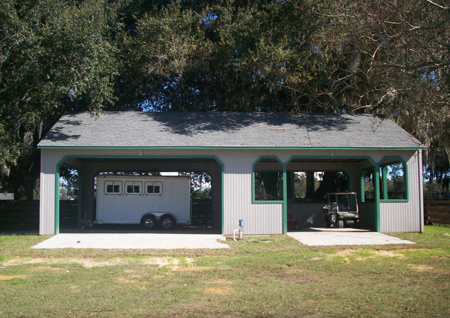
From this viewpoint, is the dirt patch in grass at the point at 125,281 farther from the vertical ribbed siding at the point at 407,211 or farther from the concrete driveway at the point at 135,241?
the vertical ribbed siding at the point at 407,211

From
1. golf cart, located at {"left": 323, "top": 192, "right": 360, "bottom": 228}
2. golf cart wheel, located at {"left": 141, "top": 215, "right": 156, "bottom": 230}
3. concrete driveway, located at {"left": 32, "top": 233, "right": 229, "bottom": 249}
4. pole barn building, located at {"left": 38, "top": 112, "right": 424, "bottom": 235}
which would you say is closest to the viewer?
concrete driveway, located at {"left": 32, "top": 233, "right": 229, "bottom": 249}

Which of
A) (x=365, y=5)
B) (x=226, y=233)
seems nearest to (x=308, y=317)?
(x=365, y=5)

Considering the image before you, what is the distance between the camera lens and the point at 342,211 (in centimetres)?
1917

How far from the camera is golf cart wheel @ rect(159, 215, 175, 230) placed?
19.9 metres

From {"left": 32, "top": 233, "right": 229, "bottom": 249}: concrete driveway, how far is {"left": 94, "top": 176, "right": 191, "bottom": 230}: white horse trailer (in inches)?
149

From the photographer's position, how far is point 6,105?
1516 cm

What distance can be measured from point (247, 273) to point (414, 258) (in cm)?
483

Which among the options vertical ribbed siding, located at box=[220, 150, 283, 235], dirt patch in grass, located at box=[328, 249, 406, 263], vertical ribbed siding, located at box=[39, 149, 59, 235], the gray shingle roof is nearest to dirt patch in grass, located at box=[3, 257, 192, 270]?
dirt patch in grass, located at box=[328, 249, 406, 263]

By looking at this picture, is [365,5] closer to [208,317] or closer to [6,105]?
[208,317]

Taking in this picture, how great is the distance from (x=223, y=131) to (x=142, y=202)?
557 cm

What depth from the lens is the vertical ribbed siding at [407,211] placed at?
16672 mm

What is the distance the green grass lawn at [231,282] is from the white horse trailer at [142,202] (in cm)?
637

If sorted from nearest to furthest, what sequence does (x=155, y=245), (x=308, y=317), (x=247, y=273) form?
1. (x=308, y=317)
2. (x=247, y=273)
3. (x=155, y=245)

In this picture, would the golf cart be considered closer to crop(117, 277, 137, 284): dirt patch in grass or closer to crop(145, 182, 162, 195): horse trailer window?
crop(145, 182, 162, 195): horse trailer window
